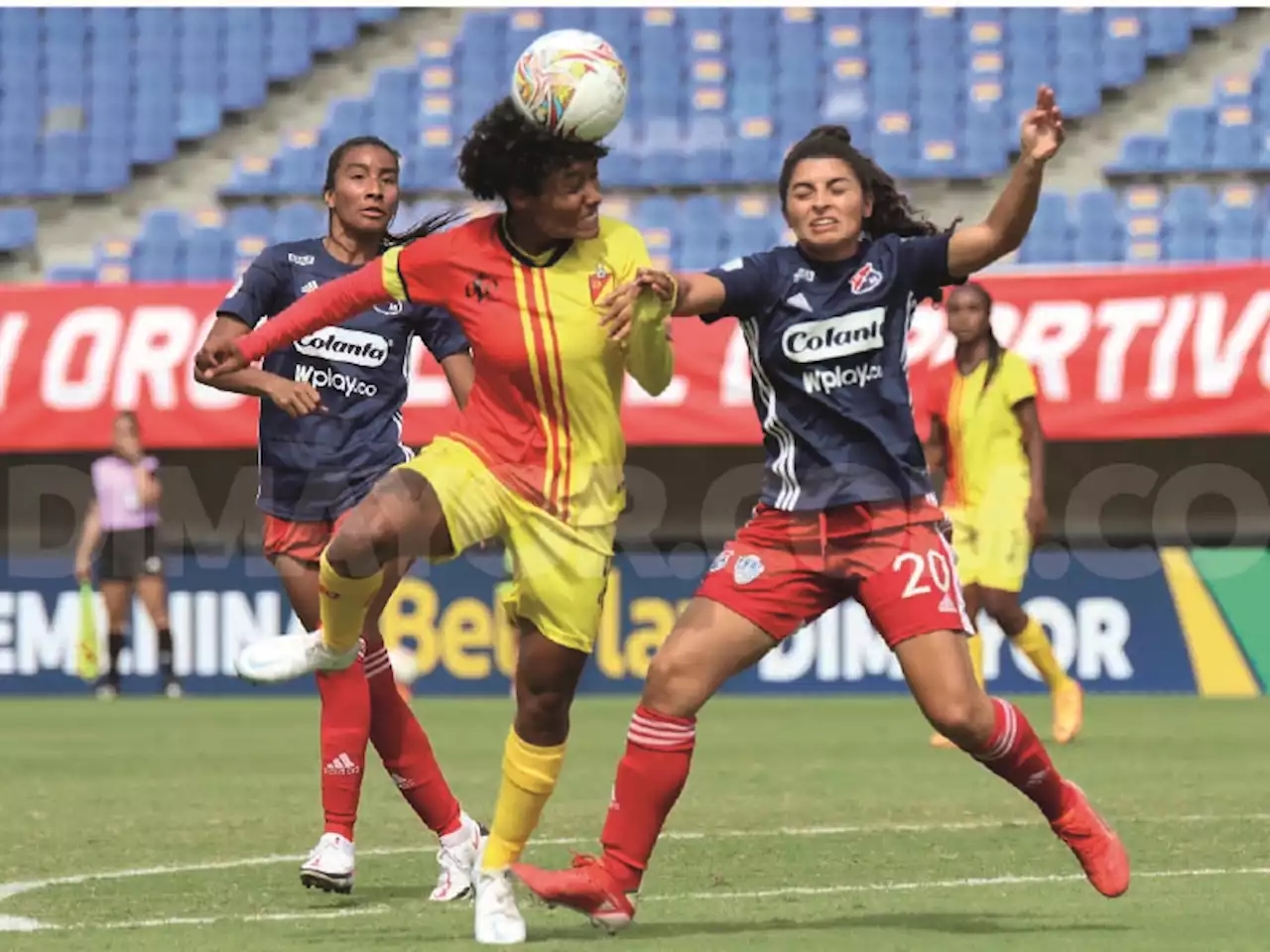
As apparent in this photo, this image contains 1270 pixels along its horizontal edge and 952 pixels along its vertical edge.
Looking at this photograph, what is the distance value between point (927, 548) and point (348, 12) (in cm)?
1797

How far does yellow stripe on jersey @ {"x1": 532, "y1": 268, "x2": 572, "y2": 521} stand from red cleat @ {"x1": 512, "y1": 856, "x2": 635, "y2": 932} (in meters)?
0.91

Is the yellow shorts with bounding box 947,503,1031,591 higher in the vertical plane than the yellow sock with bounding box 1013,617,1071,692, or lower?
higher

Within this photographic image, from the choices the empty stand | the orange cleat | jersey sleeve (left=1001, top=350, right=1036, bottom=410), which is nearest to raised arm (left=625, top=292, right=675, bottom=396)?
jersey sleeve (left=1001, top=350, right=1036, bottom=410)

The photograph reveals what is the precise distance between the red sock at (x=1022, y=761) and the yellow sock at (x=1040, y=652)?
6.12 metres

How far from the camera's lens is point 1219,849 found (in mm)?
8031

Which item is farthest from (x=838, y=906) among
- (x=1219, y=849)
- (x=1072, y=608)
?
(x=1072, y=608)

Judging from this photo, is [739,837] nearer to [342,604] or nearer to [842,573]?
[842,573]

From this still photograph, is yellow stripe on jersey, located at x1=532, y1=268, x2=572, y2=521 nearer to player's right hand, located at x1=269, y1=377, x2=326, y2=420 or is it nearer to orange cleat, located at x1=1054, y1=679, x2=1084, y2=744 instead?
player's right hand, located at x1=269, y1=377, x2=326, y2=420

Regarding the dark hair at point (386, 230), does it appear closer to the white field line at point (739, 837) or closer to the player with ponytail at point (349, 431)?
the player with ponytail at point (349, 431)

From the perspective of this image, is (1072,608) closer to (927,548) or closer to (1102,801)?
(1102,801)

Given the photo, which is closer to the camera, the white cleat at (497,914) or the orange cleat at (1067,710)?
the white cleat at (497,914)

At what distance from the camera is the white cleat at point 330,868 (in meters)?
7.04

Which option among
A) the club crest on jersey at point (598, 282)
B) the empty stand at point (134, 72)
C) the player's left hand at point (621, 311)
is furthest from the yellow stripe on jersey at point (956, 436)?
the empty stand at point (134, 72)

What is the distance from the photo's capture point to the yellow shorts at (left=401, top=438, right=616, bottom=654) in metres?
6.19
